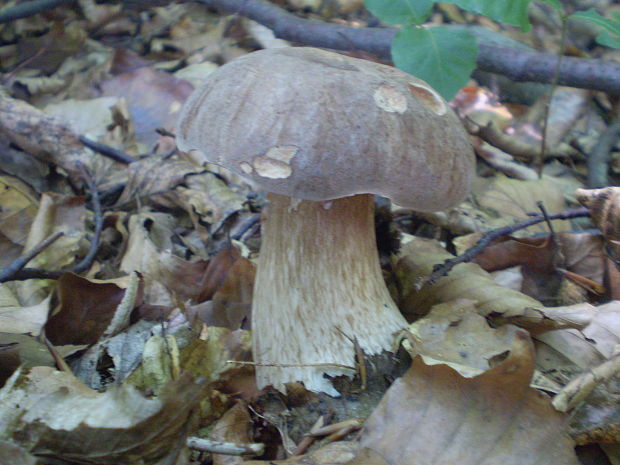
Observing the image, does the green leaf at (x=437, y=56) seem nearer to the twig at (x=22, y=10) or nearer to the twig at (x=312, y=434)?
the twig at (x=312, y=434)

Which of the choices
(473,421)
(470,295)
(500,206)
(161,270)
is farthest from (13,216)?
(500,206)

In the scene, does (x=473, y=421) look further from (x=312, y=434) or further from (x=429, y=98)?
(x=429, y=98)

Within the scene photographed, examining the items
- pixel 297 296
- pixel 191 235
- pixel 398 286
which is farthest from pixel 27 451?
pixel 191 235

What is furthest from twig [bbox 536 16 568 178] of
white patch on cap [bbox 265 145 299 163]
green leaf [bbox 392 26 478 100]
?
white patch on cap [bbox 265 145 299 163]

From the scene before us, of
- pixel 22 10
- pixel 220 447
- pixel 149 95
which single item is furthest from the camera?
pixel 22 10

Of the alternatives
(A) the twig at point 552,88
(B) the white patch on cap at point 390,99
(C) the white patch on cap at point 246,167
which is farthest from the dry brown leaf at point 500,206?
(C) the white patch on cap at point 246,167

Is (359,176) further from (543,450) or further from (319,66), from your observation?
(543,450)
